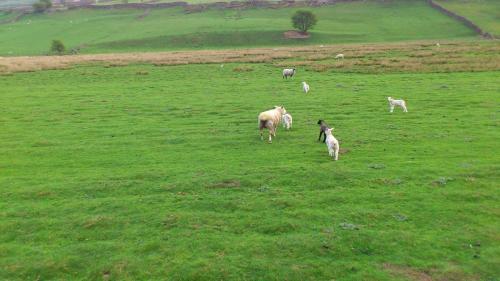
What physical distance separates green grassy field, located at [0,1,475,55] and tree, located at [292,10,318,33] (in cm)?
296

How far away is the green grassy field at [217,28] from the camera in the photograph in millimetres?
99625

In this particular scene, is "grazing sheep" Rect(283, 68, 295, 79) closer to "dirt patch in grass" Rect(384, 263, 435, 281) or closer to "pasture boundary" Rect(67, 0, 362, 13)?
"dirt patch in grass" Rect(384, 263, 435, 281)

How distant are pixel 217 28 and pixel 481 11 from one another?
7335 centimetres

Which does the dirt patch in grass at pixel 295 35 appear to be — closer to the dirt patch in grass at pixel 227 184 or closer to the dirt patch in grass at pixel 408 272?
the dirt patch in grass at pixel 227 184

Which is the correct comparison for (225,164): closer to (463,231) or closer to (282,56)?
(463,231)

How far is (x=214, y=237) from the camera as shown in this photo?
13.7 m

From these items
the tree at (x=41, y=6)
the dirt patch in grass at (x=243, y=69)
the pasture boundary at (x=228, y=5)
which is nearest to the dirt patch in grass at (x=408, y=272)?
the dirt patch in grass at (x=243, y=69)

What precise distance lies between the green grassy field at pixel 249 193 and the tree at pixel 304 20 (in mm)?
74746

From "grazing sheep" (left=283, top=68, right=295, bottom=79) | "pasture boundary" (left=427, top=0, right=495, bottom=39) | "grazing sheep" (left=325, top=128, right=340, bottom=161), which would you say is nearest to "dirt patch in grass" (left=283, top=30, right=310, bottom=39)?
"pasture boundary" (left=427, top=0, right=495, bottom=39)

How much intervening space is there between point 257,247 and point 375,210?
494cm

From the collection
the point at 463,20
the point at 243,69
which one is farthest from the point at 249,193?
the point at 463,20

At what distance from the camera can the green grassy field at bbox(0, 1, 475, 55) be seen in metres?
99.6

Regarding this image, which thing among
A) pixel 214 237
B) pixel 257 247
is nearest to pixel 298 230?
pixel 257 247

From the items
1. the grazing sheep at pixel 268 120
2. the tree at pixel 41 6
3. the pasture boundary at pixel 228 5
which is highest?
the tree at pixel 41 6
